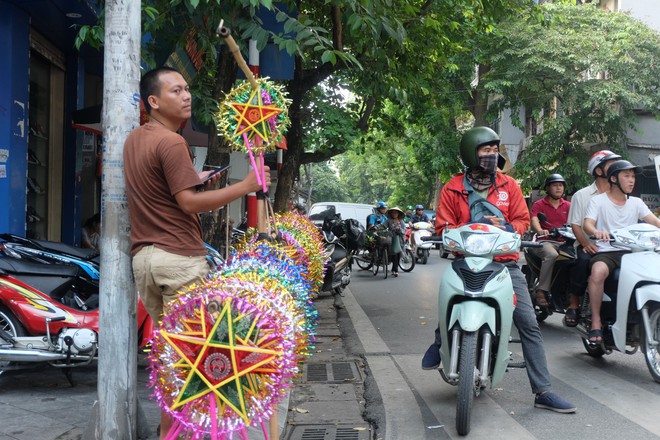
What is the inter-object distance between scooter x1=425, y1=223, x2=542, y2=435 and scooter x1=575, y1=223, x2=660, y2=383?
146cm

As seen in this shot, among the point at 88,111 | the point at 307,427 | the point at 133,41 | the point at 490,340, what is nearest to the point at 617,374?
the point at 490,340

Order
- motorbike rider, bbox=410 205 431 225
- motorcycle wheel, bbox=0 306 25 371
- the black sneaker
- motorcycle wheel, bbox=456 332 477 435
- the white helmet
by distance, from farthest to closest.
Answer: motorbike rider, bbox=410 205 431 225 < the white helmet < motorcycle wheel, bbox=0 306 25 371 < the black sneaker < motorcycle wheel, bbox=456 332 477 435

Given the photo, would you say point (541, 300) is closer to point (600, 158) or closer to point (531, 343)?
point (600, 158)

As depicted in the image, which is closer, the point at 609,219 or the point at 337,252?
the point at 609,219

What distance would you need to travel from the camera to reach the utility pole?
3395 millimetres

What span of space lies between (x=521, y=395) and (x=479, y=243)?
4.64ft

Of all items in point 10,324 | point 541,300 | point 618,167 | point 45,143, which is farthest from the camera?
point 45,143

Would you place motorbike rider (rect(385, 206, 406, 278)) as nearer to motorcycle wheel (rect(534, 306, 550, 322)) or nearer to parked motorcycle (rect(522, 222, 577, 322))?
motorcycle wheel (rect(534, 306, 550, 322))

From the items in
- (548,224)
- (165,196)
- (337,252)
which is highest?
(165,196)

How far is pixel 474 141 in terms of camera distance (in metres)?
4.57

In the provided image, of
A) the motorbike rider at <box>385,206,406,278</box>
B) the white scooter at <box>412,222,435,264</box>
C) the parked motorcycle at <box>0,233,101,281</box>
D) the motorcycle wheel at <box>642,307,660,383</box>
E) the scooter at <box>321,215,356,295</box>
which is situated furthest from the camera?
the white scooter at <box>412,222,435,264</box>

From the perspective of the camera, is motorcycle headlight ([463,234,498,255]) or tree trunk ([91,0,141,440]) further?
motorcycle headlight ([463,234,498,255])

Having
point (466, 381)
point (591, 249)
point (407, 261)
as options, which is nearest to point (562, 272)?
point (591, 249)


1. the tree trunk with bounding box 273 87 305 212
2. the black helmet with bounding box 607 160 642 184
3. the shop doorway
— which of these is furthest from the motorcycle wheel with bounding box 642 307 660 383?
the tree trunk with bounding box 273 87 305 212
